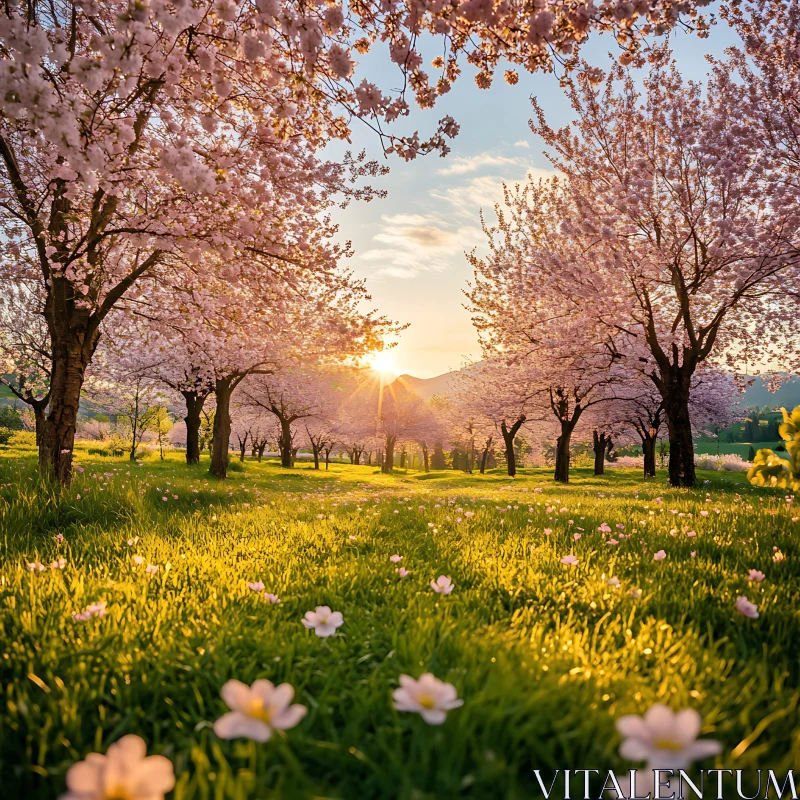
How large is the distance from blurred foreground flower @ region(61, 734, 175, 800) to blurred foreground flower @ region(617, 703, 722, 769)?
0.98 meters

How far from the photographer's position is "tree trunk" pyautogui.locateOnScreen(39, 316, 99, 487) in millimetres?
6992

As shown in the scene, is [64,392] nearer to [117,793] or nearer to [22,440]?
[117,793]

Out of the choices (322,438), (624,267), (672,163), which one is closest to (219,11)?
(624,267)

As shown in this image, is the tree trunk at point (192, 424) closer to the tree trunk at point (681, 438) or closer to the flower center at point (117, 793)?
the tree trunk at point (681, 438)

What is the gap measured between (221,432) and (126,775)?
2251cm

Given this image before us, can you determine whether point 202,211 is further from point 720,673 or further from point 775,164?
point 775,164

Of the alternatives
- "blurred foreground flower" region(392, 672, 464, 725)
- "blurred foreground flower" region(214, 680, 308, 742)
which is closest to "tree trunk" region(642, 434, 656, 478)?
"blurred foreground flower" region(392, 672, 464, 725)

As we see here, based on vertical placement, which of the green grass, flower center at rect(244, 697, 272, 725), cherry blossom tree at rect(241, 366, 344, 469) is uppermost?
cherry blossom tree at rect(241, 366, 344, 469)

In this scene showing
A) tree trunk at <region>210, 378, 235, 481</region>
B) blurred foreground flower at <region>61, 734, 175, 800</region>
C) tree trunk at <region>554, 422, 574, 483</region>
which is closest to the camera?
blurred foreground flower at <region>61, 734, 175, 800</region>

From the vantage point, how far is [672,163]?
45.5ft

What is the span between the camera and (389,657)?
6.38ft

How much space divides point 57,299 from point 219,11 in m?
5.53

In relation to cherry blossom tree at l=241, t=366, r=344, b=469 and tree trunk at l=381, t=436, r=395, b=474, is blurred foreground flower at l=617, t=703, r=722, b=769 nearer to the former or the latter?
cherry blossom tree at l=241, t=366, r=344, b=469

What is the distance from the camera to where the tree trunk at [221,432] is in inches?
843
